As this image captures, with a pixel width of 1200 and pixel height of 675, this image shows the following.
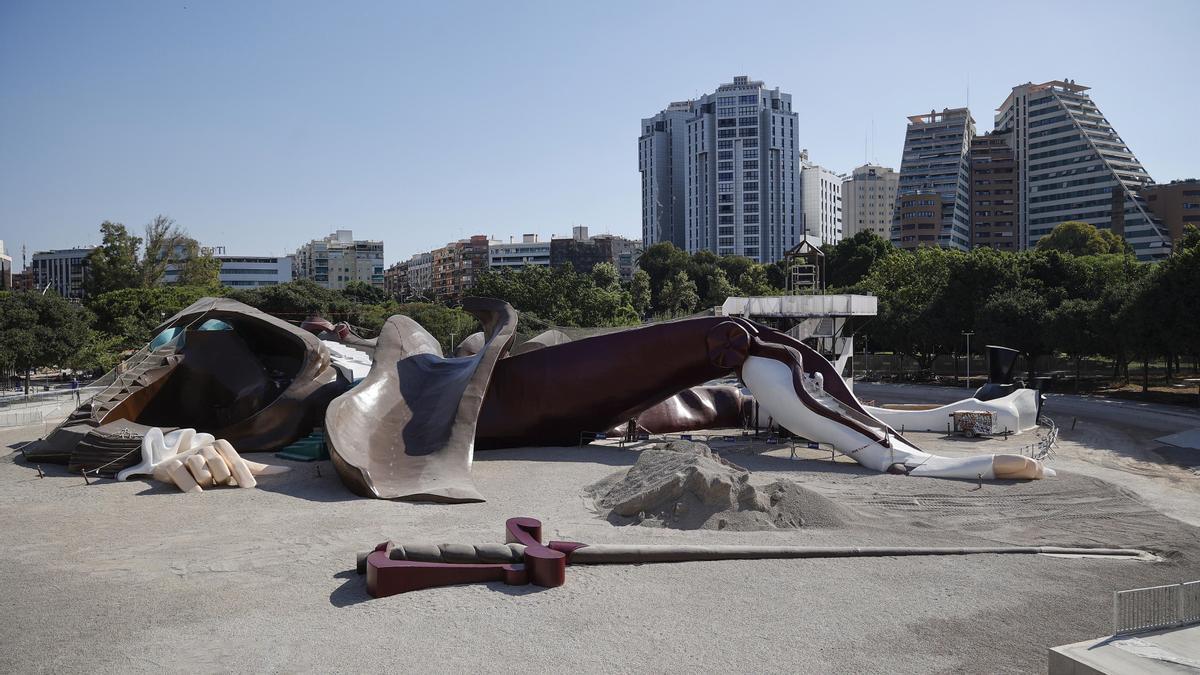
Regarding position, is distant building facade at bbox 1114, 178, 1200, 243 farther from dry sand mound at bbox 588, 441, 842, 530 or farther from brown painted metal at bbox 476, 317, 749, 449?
dry sand mound at bbox 588, 441, 842, 530

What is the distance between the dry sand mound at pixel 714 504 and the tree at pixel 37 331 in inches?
1477

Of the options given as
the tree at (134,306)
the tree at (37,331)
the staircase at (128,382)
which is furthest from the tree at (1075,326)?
the tree at (134,306)

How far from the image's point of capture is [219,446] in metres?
20.8

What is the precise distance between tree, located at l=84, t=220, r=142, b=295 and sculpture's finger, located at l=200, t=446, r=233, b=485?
6494cm

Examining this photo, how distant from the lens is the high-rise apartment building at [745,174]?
150 metres

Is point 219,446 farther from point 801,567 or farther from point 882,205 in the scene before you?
point 882,205

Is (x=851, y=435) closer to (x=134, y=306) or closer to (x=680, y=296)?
(x=134, y=306)

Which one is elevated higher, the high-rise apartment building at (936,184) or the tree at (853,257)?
the high-rise apartment building at (936,184)

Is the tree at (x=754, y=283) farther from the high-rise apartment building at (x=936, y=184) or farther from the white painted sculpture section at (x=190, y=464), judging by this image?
the white painted sculpture section at (x=190, y=464)

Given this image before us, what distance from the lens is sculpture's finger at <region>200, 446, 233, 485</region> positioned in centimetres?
2028

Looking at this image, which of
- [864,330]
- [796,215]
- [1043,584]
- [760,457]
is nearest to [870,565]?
[1043,584]

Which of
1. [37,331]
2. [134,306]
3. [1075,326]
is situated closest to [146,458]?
[37,331]

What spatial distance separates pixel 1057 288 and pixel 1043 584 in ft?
150

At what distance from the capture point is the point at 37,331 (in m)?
43.6
